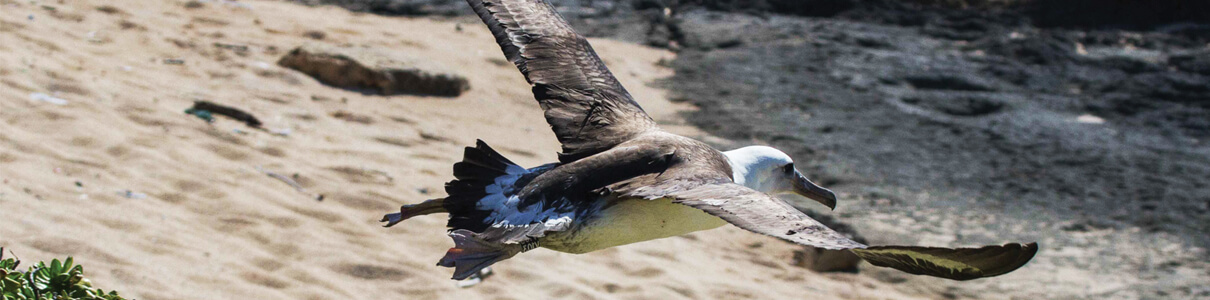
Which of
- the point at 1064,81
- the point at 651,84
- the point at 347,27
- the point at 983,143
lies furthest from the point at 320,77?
the point at 1064,81

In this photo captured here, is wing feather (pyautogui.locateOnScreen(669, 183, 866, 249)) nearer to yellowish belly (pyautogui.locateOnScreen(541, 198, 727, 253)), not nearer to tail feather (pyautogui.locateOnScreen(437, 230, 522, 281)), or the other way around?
yellowish belly (pyautogui.locateOnScreen(541, 198, 727, 253))

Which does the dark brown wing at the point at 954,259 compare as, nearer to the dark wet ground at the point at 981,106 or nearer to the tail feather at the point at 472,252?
the tail feather at the point at 472,252

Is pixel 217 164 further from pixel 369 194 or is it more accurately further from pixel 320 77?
pixel 320 77

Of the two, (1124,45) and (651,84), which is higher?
(1124,45)

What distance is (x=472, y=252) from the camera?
322cm

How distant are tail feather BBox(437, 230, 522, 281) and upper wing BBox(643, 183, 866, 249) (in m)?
0.51

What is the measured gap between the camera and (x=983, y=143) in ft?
28.2

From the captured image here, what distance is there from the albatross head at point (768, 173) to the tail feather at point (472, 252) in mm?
974

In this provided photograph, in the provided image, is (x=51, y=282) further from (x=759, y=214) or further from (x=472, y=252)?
(x=759, y=214)

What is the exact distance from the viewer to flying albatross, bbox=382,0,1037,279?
9.34ft

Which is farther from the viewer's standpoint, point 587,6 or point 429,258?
point 587,6

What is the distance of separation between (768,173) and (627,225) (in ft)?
3.00

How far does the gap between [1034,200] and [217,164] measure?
5.13 m

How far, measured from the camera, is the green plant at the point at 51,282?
2.73m
